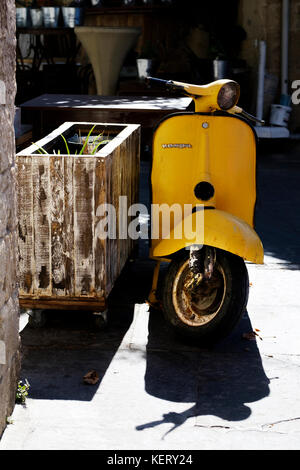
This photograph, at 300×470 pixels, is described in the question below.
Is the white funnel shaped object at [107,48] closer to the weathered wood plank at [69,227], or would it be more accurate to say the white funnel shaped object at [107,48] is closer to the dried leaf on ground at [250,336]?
the weathered wood plank at [69,227]

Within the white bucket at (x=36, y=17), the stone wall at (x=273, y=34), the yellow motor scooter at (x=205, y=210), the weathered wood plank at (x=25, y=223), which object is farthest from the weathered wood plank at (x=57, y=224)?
the white bucket at (x=36, y=17)

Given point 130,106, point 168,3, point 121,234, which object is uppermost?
point 168,3

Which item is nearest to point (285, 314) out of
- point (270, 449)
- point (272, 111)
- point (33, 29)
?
point (270, 449)

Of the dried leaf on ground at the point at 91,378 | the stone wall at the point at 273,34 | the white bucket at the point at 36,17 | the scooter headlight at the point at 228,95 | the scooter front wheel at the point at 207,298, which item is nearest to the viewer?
the dried leaf on ground at the point at 91,378

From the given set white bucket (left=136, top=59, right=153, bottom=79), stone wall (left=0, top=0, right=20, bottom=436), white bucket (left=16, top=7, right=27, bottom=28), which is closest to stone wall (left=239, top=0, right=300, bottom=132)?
white bucket (left=136, top=59, right=153, bottom=79)

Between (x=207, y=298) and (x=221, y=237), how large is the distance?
36cm

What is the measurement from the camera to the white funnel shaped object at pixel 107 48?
34.4ft

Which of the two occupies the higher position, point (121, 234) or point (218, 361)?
point (121, 234)

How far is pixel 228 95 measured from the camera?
4273 mm

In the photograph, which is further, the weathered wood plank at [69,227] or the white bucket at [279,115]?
the white bucket at [279,115]

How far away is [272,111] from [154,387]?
749 cm

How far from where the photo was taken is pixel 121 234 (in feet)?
15.4

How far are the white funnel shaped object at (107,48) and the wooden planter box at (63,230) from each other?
21.4ft
